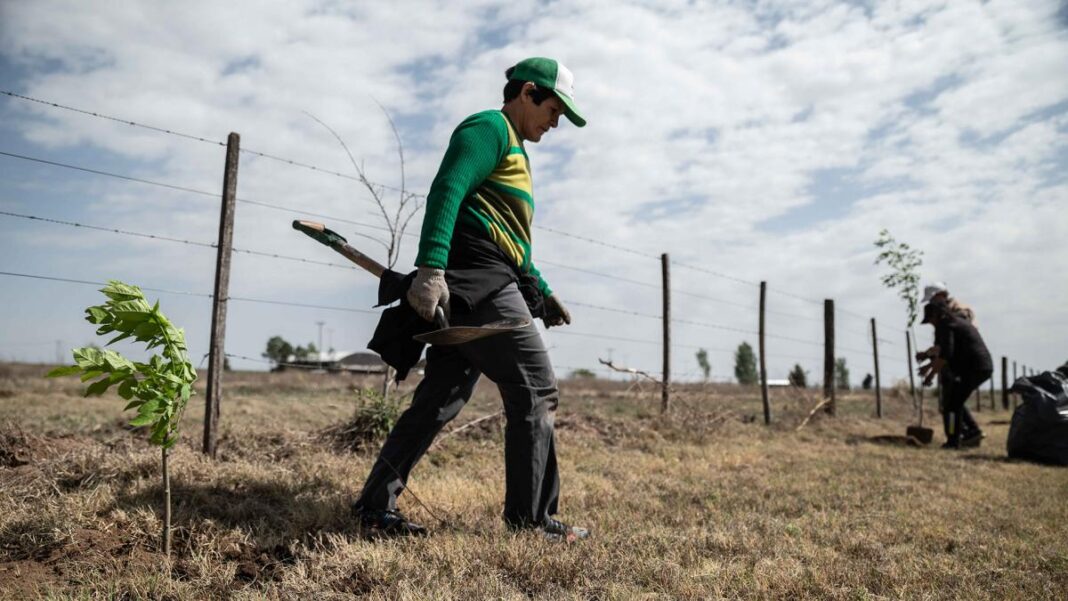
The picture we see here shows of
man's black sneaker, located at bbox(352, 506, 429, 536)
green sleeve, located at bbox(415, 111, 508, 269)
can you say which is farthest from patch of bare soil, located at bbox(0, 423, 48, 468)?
green sleeve, located at bbox(415, 111, 508, 269)

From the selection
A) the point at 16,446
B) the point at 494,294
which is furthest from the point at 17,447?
the point at 494,294

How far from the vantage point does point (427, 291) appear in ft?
9.10

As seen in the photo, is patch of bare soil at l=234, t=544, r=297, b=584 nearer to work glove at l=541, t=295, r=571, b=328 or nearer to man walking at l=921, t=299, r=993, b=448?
work glove at l=541, t=295, r=571, b=328

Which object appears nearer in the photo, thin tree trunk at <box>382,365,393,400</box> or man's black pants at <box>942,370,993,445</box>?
thin tree trunk at <box>382,365,393,400</box>

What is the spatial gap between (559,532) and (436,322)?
1.05m

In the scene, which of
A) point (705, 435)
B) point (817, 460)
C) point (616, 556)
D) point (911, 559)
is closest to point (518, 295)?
point (616, 556)

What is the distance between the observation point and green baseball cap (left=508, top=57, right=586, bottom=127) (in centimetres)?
313

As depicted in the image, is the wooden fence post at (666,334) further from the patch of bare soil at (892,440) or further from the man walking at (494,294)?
the man walking at (494,294)

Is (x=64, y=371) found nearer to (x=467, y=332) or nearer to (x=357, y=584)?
(x=357, y=584)

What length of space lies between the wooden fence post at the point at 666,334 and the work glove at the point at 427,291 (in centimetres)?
585

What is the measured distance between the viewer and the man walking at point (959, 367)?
28.0ft

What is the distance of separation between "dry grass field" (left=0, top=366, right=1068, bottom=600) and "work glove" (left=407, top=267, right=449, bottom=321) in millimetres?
921

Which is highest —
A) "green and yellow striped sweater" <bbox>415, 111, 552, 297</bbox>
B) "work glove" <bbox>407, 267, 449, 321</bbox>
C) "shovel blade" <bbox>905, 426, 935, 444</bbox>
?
"green and yellow striped sweater" <bbox>415, 111, 552, 297</bbox>

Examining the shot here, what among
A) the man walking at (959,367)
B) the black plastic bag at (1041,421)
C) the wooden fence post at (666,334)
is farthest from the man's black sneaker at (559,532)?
the man walking at (959,367)
